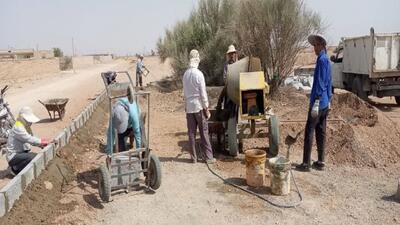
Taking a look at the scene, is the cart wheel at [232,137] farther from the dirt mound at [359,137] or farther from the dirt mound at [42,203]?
the dirt mound at [42,203]

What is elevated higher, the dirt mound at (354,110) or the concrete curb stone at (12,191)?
the dirt mound at (354,110)

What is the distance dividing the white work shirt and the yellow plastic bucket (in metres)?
1.49

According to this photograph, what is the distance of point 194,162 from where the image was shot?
769cm

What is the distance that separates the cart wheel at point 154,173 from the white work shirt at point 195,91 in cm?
161

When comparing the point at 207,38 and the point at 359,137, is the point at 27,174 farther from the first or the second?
the point at 207,38

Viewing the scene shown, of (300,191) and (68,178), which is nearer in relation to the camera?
(300,191)

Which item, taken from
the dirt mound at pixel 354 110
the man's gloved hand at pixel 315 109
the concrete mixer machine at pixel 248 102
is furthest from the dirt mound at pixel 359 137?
the man's gloved hand at pixel 315 109

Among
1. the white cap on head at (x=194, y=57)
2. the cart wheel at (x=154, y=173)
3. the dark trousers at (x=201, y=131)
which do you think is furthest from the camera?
the dark trousers at (x=201, y=131)

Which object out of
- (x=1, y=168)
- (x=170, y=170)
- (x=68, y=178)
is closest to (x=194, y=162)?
(x=170, y=170)

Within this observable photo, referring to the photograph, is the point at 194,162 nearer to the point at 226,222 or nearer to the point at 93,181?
the point at 93,181

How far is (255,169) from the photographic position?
6.21 metres

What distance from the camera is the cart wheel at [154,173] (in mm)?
6039

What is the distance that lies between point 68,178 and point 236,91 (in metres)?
3.09

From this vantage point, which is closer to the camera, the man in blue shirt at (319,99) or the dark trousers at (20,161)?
the dark trousers at (20,161)
